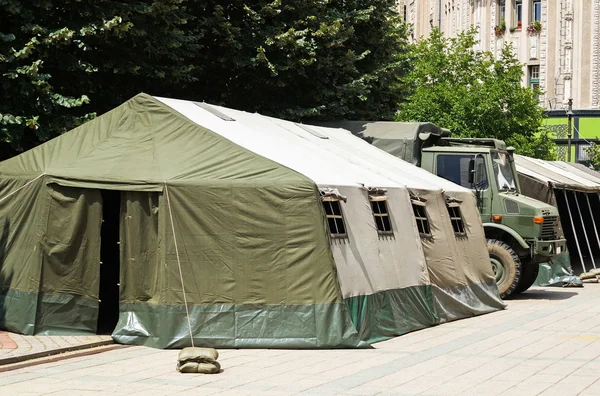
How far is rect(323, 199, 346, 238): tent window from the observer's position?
1445 centimetres

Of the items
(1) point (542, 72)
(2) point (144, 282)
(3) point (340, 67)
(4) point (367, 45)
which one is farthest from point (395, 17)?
(1) point (542, 72)

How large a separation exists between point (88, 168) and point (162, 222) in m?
1.35

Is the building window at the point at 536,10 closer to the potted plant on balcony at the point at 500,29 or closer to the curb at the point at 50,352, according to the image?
the potted plant on balcony at the point at 500,29

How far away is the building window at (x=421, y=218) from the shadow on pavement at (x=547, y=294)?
5.75 m

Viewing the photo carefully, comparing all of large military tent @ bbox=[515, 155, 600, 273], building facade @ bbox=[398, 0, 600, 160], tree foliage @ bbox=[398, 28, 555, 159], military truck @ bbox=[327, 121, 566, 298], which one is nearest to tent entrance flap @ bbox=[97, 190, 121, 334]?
military truck @ bbox=[327, 121, 566, 298]

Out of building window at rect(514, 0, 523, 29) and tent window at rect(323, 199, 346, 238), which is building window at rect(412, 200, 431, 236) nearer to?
tent window at rect(323, 199, 346, 238)

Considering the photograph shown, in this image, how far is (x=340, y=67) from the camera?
26.0 meters

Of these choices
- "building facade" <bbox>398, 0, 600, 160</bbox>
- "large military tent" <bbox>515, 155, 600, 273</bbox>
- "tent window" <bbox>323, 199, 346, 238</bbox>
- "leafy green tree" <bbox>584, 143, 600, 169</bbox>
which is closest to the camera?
"tent window" <bbox>323, 199, 346, 238</bbox>

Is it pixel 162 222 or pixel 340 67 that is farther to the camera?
pixel 340 67

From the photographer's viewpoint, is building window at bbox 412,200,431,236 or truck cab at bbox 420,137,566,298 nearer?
building window at bbox 412,200,431,236

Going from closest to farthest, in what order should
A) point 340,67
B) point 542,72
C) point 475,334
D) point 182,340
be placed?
point 182,340 → point 475,334 → point 340,67 → point 542,72

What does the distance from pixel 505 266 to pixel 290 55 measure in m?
6.50

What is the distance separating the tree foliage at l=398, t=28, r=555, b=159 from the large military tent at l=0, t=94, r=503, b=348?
31374 millimetres

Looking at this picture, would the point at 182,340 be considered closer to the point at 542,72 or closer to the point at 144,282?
the point at 144,282
